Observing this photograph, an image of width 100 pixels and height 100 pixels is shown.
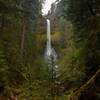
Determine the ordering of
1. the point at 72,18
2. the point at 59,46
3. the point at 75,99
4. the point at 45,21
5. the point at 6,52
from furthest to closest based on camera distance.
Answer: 1. the point at 45,21
2. the point at 59,46
3. the point at 6,52
4. the point at 72,18
5. the point at 75,99

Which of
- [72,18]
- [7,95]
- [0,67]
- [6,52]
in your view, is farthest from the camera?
[6,52]

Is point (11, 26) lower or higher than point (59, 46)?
higher

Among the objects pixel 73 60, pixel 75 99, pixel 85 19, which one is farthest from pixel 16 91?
pixel 85 19

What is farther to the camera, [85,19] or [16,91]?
[16,91]

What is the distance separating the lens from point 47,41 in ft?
124

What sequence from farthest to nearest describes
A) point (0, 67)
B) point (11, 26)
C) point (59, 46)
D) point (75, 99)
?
1. point (59, 46)
2. point (11, 26)
3. point (0, 67)
4. point (75, 99)

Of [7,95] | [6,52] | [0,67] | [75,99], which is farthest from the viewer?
[6,52]

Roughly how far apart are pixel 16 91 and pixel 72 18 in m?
5.70

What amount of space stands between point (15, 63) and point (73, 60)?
19.5ft

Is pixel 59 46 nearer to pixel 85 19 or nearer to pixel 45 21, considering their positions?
pixel 45 21

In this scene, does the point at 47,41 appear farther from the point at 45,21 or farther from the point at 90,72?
the point at 90,72

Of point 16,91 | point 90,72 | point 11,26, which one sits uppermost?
point 11,26

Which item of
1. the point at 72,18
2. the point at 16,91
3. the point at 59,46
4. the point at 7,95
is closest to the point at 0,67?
the point at 7,95

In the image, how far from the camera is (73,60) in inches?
545
